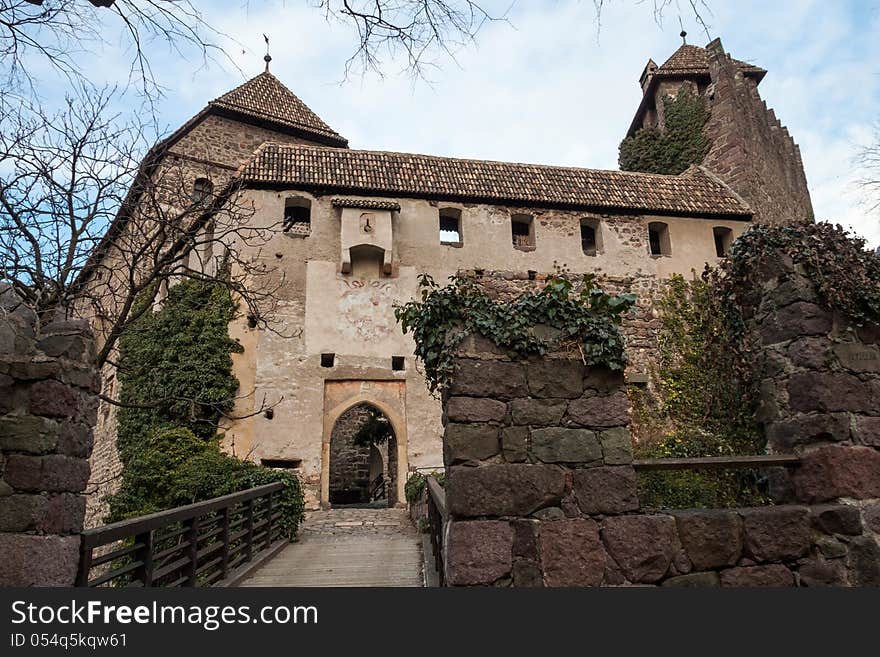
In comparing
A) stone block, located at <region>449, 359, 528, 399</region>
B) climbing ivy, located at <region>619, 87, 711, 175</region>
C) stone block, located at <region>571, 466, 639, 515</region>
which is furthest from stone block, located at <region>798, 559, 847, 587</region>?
climbing ivy, located at <region>619, 87, 711, 175</region>

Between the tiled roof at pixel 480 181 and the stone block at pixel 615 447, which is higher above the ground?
the tiled roof at pixel 480 181

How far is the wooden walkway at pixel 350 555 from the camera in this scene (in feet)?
19.4

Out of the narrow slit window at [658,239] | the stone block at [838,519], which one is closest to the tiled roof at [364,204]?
the narrow slit window at [658,239]

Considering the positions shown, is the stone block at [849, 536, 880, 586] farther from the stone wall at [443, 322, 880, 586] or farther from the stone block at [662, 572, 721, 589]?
the stone block at [662, 572, 721, 589]

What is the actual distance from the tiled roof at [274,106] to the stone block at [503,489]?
1772 centimetres

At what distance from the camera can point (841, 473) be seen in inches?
154

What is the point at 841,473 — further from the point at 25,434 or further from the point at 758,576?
the point at 25,434

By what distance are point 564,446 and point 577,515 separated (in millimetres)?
402

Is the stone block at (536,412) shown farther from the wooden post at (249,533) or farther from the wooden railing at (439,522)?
the wooden post at (249,533)

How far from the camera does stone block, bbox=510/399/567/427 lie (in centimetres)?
358

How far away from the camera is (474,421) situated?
3543 mm

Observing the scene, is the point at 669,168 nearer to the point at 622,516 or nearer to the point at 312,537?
the point at 312,537

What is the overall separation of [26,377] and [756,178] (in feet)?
60.7

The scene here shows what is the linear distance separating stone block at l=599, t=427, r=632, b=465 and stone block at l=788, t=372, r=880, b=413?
1.49m
